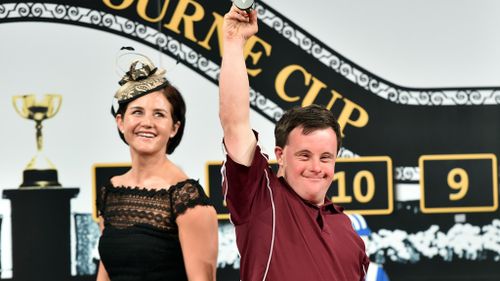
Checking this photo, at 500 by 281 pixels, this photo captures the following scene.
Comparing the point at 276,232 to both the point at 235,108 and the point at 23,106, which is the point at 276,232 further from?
the point at 23,106

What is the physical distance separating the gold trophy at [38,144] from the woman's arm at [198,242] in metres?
1.96

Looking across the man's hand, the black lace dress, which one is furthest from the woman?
the man's hand

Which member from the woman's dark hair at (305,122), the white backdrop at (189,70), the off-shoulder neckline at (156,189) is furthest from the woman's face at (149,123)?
the white backdrop at (189,70)

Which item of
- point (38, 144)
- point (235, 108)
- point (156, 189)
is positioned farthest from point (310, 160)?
point (38, 144)

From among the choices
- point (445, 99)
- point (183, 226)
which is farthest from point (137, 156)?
point (445, 99)

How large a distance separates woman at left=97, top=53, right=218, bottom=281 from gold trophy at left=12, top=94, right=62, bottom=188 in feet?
5.52

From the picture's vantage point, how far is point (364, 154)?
153 inches

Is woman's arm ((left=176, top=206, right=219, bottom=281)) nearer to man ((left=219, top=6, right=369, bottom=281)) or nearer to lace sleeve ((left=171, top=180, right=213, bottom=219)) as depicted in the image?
lace sleeve ((left=171, top=180, right=213, bottom=219))

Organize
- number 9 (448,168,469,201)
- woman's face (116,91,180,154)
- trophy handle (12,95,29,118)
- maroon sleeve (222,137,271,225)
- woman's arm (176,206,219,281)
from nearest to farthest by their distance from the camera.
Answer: maroon sleeve (222,137,271,225), woman's arm (176,206,219,281), woman's face (116,91,180,154), trophy handle (12,95,29,118), number 9 (448,168,469,201)

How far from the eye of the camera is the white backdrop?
379cm

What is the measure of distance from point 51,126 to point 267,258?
8.03ft

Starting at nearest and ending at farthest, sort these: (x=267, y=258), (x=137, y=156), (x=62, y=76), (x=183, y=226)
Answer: (x=267, y=258)
(x=183, y=226)
(x=137, y=156)
(x=62, y=76)

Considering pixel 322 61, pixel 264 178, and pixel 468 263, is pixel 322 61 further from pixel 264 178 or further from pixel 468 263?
pixel 264 178

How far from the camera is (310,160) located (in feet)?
5.42
